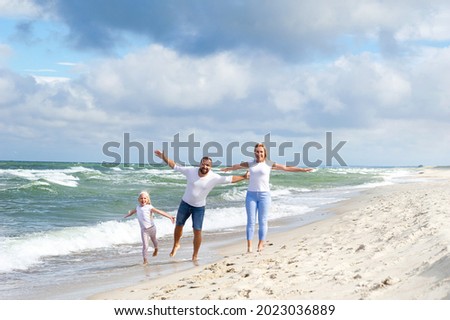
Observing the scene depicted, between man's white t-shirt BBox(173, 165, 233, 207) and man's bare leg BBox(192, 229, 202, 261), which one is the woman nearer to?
man's white t-shirt BBox(173, 165, 233, 207)

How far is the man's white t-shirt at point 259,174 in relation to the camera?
27.4 feet

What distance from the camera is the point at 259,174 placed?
27.4 ft

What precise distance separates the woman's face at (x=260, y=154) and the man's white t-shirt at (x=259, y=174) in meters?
0.07

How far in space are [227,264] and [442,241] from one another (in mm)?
3099

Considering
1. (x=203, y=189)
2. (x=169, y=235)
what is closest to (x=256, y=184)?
(x=203, y=189)

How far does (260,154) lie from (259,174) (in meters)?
0.33

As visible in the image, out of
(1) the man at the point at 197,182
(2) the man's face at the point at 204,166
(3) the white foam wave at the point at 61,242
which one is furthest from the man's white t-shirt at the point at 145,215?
(3) the white foam wave at the point at 61,242

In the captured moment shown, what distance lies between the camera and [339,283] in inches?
213

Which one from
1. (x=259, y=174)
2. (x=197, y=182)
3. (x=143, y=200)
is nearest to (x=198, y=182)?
(x=197, y=182)

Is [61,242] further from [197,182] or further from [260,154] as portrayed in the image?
[260,154]

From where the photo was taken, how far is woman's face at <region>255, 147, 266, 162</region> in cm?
838

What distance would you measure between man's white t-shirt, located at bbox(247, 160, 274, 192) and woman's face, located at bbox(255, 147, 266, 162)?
0.07 metres

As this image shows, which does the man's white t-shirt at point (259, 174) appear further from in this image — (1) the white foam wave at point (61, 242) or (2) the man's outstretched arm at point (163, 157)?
(1) the white foam wave at point (61, 242)

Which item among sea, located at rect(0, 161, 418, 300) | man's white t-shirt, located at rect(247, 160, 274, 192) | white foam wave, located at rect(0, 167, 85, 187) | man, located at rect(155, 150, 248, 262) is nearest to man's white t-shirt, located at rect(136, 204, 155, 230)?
sea, located at rect(0, 161, 418, 300)
